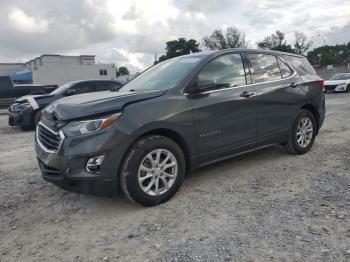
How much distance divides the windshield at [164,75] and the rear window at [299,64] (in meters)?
1.86

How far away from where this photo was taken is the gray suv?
3.68m

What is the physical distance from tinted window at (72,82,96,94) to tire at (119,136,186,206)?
8004 mm

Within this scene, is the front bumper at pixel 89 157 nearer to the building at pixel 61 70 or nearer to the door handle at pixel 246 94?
the door handle at pixel 246 94

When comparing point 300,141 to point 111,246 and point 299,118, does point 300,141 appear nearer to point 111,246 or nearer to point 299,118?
point 299,118

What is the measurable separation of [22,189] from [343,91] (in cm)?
2158

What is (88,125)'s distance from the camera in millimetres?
3686

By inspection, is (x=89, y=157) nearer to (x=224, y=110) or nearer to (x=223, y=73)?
(x=224, y=110)

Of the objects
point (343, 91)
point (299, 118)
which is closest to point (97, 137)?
point (299, 118)

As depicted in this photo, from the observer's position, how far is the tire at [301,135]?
5609 millimetres

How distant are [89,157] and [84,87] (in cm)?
842

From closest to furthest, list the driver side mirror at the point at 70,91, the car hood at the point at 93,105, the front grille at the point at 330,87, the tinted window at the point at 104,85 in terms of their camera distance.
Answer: the car hood at the point at 93,105 → the driver side mirror at the point at 70,91 → the tinted window at the point at 104,85 → the front grille at the point at 330,87

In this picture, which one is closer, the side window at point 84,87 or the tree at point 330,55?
the side window at point 84,87

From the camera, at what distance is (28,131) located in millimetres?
11039

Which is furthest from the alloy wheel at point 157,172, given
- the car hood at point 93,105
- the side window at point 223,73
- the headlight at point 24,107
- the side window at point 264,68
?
the headlight at point 24,107
